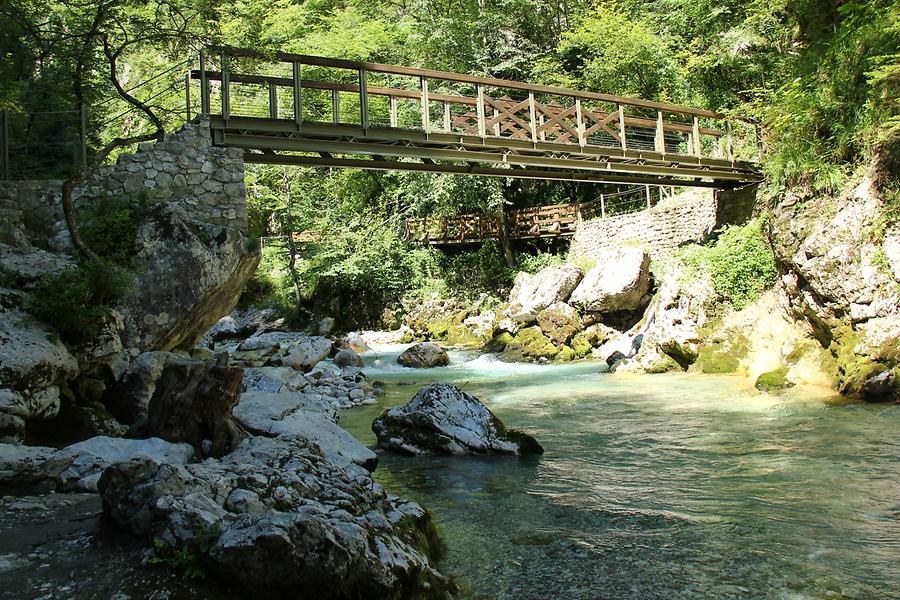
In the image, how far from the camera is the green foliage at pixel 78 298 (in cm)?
632

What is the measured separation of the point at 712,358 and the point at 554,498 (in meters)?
8.01

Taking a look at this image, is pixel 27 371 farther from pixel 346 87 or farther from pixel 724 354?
pixel 724 354

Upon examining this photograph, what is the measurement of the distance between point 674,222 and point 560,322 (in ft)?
17.1

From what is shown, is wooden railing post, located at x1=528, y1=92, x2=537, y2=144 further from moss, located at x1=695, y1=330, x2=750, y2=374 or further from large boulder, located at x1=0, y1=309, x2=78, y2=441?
large boulder, located at x1=0, y1=309, x2=78, y2=441

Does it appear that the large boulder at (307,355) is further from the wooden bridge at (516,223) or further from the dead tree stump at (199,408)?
the wooden bridge at (516,223)

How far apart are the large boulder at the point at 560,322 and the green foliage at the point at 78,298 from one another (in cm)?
1130

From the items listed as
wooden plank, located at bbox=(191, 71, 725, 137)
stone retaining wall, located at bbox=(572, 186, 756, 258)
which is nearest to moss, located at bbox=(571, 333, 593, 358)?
stone retaining wall, located at bbox=(572, 186, 756, 258)

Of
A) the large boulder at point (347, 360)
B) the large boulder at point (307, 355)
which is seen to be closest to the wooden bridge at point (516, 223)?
the large boulder at point (347, 360)

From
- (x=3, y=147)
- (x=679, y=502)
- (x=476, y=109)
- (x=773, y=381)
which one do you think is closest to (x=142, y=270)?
(x=3, y=147)

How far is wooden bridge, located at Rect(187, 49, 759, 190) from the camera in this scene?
10.2 metres

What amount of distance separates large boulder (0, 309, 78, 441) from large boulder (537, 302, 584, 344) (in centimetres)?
1202

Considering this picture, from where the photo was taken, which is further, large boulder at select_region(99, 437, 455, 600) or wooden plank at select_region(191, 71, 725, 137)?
wooden plank at select_region(191, 71, 725, 137)

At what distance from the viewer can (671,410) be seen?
8.82m

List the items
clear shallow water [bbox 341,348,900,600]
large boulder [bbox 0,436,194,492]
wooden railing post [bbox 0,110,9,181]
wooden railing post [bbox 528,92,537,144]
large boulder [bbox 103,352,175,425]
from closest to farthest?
clear shallow water [bbox 341,348,900,600] → large boulder [bbox 0,436,194,492] → large boulder [bbox 103,352,175,425] → wooden railing post [bbox 0,110,9,181] → wooden railing post [bbox 528,92,537,144]
